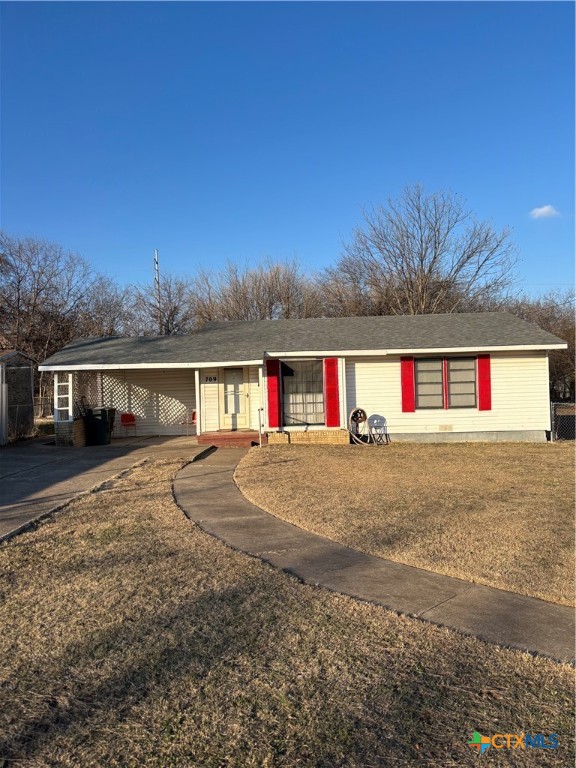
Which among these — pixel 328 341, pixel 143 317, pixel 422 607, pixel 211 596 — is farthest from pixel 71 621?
pixel 143 317

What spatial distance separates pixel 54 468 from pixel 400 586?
8590mm

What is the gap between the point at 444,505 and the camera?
7.31 meters

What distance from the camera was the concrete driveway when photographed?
24.2 feet

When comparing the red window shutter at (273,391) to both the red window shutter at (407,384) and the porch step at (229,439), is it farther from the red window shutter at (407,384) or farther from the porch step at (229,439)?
the red window shutter at (407,384)

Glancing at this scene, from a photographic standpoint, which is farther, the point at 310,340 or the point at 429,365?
the point at 310,340

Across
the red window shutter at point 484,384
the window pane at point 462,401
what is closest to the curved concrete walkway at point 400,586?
the window pane at point 462,401

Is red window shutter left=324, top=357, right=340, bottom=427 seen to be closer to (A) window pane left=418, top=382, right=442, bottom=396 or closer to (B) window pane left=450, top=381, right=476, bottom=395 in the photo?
(A) window pane left=418, top=382, right=442, bottom=396

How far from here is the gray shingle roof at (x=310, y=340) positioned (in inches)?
579

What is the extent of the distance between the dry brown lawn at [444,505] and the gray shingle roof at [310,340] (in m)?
3.18

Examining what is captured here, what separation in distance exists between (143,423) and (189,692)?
632 inches

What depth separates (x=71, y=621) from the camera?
12.6 feet

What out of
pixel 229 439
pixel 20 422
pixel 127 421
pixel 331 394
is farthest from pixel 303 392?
pixel 20 422

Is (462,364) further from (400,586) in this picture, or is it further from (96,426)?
(400,586)

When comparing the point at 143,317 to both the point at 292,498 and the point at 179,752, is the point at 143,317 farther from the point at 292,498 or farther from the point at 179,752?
the point at 179,752
